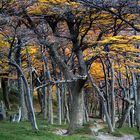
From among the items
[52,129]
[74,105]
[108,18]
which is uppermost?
[108,18]

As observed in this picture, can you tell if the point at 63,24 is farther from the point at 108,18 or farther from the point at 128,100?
the point at 128,100

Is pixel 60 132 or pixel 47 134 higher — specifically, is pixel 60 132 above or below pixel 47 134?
below

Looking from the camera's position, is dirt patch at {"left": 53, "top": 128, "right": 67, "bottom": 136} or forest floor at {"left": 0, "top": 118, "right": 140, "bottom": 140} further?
dirt patch at {"left": 53, "top": 128, "right": 67, "bottom": 136}

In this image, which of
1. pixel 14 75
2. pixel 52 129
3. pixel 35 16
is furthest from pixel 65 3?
pixel 14 75

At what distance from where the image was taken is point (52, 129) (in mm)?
23203

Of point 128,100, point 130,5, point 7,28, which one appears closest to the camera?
point 130,5

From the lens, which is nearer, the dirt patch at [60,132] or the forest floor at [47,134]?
the forest floor at [47,134]

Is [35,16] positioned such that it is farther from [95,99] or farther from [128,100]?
[95,99]

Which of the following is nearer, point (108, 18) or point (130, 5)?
point (130, 5)

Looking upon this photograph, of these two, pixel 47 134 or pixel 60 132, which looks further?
pixel 60 132

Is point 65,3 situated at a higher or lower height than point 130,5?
higher

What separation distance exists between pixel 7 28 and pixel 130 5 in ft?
35.0

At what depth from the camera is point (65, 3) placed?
16.7 m

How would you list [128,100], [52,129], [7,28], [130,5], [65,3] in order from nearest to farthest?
[130,5] < [65,3] < [7,28] < [52,129] < [128,100]
